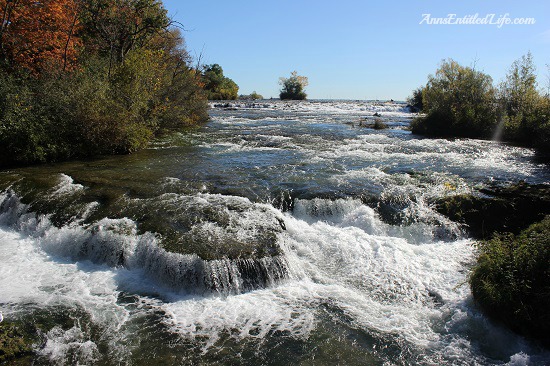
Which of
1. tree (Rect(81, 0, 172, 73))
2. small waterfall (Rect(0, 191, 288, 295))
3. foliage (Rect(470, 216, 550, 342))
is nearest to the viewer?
foliage (Rect(470, 216, 550, 342))

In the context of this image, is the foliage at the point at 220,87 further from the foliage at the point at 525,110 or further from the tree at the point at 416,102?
the foliage at the point at 525,110

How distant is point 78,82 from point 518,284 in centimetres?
1891

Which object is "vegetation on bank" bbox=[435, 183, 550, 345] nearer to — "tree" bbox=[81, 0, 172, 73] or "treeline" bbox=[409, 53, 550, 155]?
"treeline" bbox=[409, 53, 550, 155]

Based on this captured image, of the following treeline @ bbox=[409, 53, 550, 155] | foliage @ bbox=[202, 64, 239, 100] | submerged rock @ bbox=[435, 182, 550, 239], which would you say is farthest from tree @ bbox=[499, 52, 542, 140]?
foliage @ bbox=[202, 64, 239, 100]

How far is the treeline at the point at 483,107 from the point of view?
70.1ft

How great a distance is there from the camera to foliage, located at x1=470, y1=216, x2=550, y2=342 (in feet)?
19.7

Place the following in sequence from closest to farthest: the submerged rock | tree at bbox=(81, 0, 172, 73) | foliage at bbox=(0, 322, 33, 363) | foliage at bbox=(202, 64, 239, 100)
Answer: foliage at bbox=(0, 322, 33, 363), the submerged rock, tree at bbox=(81, 0, 172, 73), foliage at bbox=(202, 64, 239, 100)

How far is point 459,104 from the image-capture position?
85.0 ft

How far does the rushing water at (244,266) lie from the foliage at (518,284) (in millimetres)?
310

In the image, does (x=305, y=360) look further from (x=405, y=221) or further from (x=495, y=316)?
(x=405, y=221)

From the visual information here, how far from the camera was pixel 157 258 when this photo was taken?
8320 mm

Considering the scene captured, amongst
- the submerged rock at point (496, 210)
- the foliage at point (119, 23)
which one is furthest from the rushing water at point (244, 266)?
the foliage at point (119, 23)

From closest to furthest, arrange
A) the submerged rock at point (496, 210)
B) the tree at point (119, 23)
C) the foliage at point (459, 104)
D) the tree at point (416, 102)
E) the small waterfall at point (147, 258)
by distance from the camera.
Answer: the small waterfall at point (147, 258) → the submerged rock at point (496, 210) → the tree at point (119, 23) → the foliage at point (459, 104) → the tree at point (416, 102)

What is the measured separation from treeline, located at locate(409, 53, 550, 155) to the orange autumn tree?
24425 millimetres
